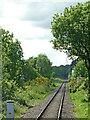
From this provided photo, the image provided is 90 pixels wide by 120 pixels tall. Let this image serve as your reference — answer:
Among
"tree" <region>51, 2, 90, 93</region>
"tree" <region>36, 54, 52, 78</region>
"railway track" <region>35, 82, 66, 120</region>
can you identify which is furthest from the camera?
"tree" <region>36, 54, 52, 78</region>

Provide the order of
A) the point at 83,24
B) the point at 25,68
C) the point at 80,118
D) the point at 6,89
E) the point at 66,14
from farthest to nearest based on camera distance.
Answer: the point at 25,68
the point at 66,14
the point at 83,24
the point at 6,89
the point at 80,118

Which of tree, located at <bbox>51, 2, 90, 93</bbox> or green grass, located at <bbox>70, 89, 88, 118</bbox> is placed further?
tree, located at <bbox>51, 2, 90, 93</bbox>

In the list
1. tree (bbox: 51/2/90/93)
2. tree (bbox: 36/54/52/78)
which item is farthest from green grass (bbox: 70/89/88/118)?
tree (bbox: 36/54/52/78)

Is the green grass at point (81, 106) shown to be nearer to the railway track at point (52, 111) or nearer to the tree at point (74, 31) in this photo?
the railway track at point (52, 111)

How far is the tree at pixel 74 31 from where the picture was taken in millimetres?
19156

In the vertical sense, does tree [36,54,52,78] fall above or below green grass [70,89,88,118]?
above

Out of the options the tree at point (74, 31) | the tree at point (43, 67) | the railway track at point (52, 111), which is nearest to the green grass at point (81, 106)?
the railway track at point (52, 111)

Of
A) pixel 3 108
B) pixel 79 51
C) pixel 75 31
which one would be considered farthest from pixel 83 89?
pixel 3 108

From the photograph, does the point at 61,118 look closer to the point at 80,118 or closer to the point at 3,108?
the point at 80,118

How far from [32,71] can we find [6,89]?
26.4 metres

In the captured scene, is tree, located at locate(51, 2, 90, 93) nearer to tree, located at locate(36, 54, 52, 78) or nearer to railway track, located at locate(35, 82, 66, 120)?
railway track, located at locate(35, 82, 66, 120)

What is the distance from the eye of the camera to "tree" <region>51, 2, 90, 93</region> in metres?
19.2

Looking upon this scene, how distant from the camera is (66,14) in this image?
20.6m

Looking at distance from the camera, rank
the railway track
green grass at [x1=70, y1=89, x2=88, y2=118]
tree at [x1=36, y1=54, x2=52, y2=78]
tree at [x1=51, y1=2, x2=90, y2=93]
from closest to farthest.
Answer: the railway track
green grass at [x1=70, y1=89, x2=88, y2=118]
tree at [x1=51, y1=2, x2=90, y2=93]
tree at [x1=36, y1=54, x2=52, y2=78]
